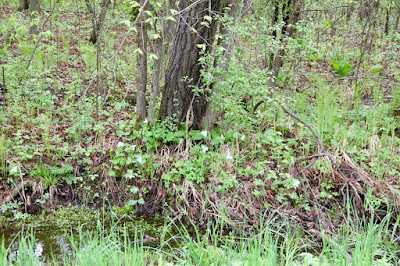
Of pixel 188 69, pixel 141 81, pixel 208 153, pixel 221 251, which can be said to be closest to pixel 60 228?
pixel 208 153

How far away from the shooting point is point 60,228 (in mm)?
3486

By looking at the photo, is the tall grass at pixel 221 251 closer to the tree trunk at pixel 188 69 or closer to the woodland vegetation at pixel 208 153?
the woodland vegetation at pixel 208 153

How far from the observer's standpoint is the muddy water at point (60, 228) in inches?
124

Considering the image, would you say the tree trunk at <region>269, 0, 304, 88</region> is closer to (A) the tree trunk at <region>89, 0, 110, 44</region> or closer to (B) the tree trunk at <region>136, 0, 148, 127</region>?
(B) the tree trunk at <region>136, 0, 148, 127</region>

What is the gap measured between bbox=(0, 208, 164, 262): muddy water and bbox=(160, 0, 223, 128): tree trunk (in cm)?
147

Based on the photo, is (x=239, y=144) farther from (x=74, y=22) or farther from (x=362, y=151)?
(x=74, y=22)

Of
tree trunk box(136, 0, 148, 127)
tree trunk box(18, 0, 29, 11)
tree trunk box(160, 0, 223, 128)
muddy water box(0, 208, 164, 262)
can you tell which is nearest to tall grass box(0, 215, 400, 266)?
muddy water box(0, 208, 164, 262)

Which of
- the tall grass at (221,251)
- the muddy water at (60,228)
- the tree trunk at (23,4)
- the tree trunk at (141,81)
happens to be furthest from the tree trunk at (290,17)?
the tree trunk at (23,4)

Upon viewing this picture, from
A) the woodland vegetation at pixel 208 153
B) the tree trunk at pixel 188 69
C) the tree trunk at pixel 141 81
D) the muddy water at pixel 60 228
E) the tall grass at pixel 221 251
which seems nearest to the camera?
the tall grass at pixel 221 251

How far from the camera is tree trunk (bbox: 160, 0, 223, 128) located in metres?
4.03

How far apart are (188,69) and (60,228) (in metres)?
2.40

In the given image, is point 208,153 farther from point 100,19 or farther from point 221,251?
point 100,19

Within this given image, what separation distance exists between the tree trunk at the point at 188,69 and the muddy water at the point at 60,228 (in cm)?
147

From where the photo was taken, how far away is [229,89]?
417cm
